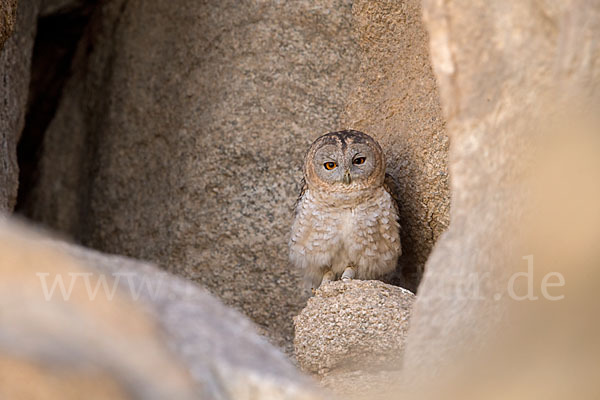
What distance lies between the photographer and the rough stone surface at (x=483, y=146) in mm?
2342

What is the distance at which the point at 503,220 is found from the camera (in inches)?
94.9

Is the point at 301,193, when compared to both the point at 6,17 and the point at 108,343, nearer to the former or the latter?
the point at 6,17

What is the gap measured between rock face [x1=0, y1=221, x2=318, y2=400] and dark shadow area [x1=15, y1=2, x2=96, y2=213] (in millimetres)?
4641

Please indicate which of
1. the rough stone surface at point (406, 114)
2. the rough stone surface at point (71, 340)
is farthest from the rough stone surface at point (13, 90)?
the rough stone surface at point (71, 340)

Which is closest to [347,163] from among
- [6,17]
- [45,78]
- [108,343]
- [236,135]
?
[236,135]

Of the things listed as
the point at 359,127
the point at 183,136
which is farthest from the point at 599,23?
the point at 183,136

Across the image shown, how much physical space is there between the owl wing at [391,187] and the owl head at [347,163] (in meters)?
0.07

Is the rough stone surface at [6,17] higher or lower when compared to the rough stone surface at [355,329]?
higher

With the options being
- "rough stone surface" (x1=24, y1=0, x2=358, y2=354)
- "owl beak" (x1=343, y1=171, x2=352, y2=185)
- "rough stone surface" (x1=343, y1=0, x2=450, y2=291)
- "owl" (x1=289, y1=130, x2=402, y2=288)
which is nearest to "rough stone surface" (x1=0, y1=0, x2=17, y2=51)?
"rough stone surface" (x1=24, y1=0, x2=358, y2=354)

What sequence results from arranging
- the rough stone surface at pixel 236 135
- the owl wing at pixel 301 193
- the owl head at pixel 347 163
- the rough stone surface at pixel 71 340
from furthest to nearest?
the rough stone surface at pixel 236 135
the owl wing at pixel 301 193
the owl head at pixel 347 163
the rough stone surface at pixel 71 340

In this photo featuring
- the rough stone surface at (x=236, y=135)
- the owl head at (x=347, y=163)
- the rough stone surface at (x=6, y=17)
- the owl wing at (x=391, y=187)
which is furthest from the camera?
the rough stone surface at (x=236, y=135)

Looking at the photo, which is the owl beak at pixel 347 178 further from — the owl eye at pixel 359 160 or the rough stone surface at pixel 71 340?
the rough stone surface at pixel 71 340

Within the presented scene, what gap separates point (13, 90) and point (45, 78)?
1.56m

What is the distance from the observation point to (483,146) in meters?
2.40
